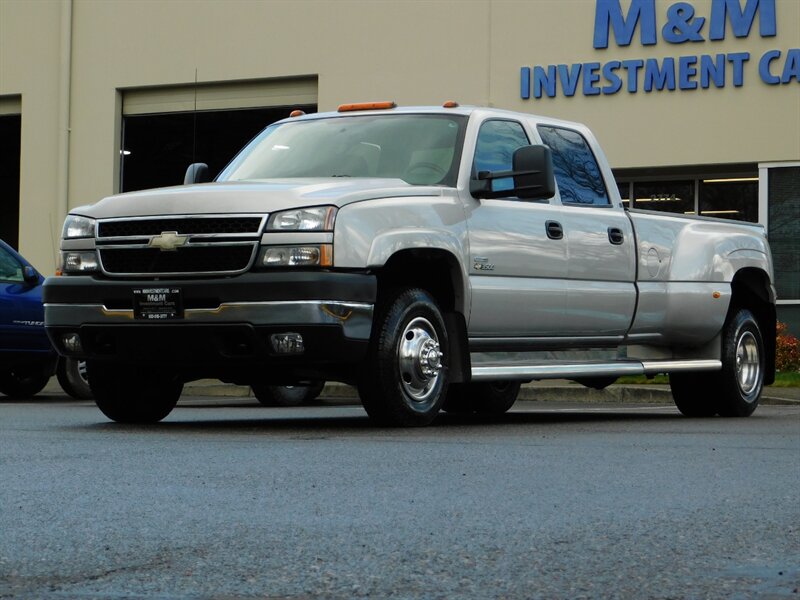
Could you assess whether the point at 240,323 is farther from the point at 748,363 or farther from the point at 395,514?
the point at 748,363

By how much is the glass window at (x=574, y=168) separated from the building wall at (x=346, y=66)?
977cm

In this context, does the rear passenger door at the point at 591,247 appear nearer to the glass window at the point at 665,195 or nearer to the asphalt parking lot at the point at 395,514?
the asphalt parking lot at the point at 395,514

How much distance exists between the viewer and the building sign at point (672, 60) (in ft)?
70.9

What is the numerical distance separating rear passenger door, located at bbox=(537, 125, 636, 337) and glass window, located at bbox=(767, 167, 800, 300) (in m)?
11.3

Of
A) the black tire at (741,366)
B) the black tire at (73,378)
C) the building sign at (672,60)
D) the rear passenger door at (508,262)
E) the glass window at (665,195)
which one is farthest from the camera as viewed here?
the glass window at (665,195)

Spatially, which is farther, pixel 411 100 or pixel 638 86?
pixel 411 100

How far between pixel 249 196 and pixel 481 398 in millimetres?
3816

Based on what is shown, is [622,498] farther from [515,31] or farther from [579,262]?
[515,31]

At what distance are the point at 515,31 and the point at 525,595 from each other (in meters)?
19.9

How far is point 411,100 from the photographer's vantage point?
23.9 metres

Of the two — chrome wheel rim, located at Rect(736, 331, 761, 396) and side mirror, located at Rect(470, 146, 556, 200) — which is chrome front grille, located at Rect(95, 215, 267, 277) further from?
chrome wheel rim, located at Rect(736, 331, 761, 396)

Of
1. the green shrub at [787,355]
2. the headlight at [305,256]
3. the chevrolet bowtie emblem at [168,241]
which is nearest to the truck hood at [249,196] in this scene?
the chevrolet bowtie emblem at [168,241]

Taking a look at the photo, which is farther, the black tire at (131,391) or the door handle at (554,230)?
the door handle at (554,230)

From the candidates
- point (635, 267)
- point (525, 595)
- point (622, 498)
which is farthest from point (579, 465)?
point (635, 267)
